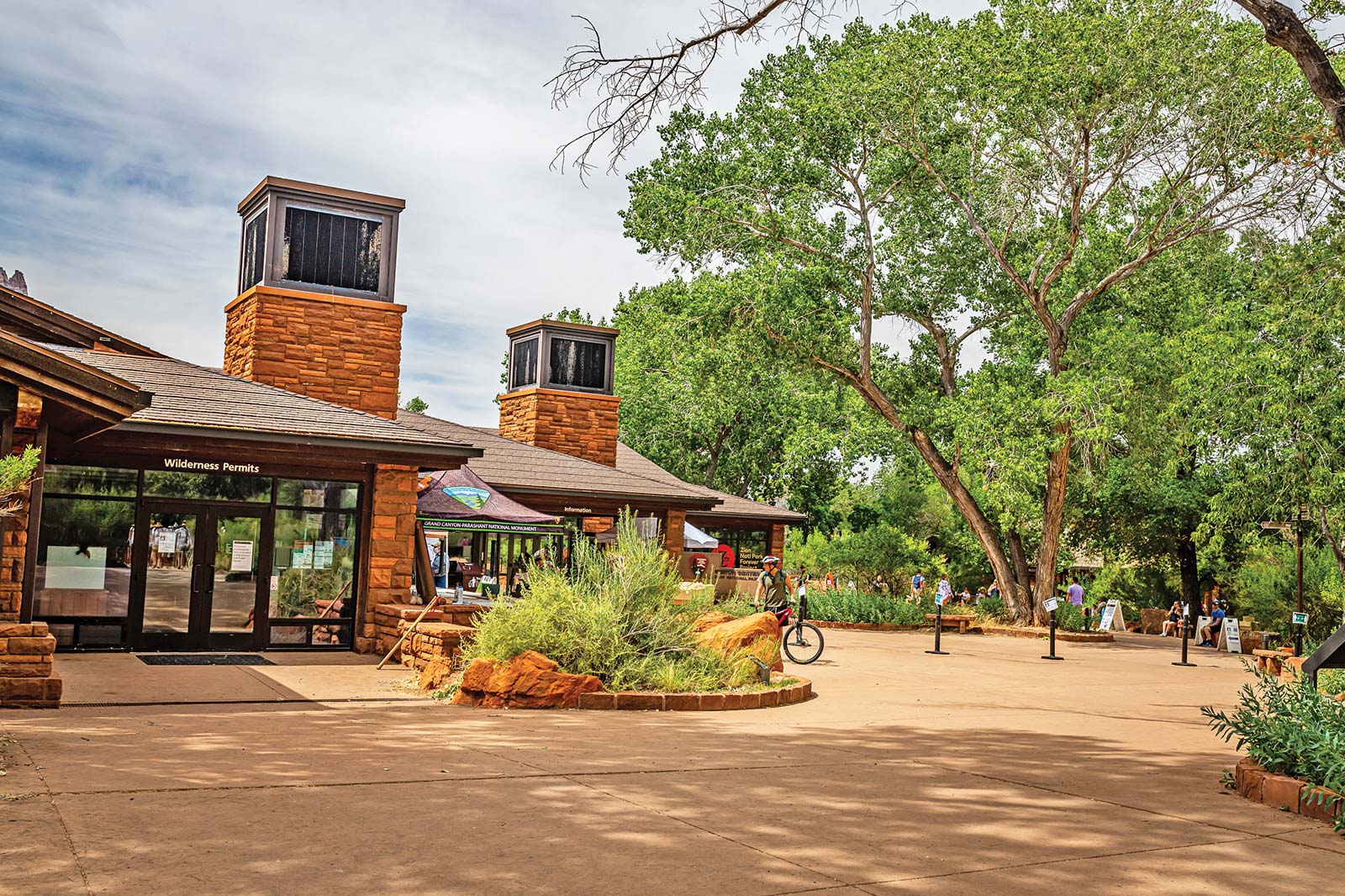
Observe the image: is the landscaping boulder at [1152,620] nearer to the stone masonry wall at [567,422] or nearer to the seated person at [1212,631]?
the seated person at [1212,631]

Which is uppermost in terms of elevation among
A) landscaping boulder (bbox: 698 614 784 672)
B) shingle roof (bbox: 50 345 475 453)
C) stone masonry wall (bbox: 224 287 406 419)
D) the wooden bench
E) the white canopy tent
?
stone masonry wall (bbox: 224 287 406 419)

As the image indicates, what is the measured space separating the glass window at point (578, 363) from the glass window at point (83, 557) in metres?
14.1

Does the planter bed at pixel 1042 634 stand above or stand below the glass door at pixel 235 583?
below

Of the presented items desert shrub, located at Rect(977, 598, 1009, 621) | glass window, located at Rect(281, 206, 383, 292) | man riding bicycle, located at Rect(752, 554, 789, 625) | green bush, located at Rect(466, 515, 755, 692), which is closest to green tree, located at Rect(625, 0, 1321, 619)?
desert shrub, located at Rect(977, 598, 1009, 621)

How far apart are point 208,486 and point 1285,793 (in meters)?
12.8

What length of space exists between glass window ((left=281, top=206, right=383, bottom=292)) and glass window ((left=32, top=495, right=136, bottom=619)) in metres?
5.19

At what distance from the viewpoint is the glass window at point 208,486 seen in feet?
49.1

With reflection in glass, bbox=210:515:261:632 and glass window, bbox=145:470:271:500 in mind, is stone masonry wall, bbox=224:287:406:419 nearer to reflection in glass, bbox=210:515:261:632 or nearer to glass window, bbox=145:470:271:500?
glass window, bbox=145:470:271:500

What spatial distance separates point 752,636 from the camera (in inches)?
532

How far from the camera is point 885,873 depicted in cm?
514

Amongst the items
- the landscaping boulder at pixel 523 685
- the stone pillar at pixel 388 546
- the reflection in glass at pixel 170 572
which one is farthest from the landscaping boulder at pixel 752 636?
the reflection in glass at pixel 170 572

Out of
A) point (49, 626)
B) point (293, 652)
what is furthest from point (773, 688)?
point (49, 626)

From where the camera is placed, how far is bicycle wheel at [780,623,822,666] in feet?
57.4

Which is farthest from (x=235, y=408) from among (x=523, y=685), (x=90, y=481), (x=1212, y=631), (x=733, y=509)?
(x=1212, y=631)
